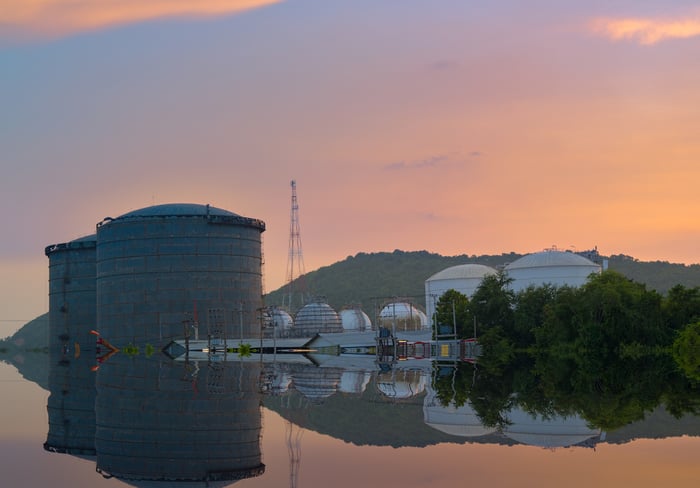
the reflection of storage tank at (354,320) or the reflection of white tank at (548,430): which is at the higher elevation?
the reflection of storage tank at (354,320)

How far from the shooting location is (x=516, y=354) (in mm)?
75812

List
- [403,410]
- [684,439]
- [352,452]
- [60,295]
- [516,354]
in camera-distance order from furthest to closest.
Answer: [60,295], [516,354], [403,410], [684,439], [352,452]

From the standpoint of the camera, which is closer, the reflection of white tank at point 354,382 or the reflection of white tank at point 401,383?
the reflection of white tank at point 401,383

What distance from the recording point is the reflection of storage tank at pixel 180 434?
17.0 meters

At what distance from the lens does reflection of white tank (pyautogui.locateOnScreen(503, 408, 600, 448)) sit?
66.2 feet

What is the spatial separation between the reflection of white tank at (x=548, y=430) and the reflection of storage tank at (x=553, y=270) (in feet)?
264

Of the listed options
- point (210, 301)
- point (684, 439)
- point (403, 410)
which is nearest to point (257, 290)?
point (210, 301)

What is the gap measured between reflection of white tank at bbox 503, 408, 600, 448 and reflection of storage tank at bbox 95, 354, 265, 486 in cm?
598

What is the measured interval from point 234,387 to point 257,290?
84355 mm

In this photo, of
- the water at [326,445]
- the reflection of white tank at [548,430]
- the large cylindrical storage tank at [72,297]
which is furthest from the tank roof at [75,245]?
the reflection of white tank at [548,430]

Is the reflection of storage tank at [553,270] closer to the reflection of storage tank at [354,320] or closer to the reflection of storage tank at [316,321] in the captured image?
the reflection of storage tank at [316,321]

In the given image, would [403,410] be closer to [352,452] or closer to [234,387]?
[352,452]

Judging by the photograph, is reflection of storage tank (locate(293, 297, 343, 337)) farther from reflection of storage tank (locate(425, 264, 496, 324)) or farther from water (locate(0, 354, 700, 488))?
water (locate(0, 354, 700, 488))

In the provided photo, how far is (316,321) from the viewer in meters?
124
